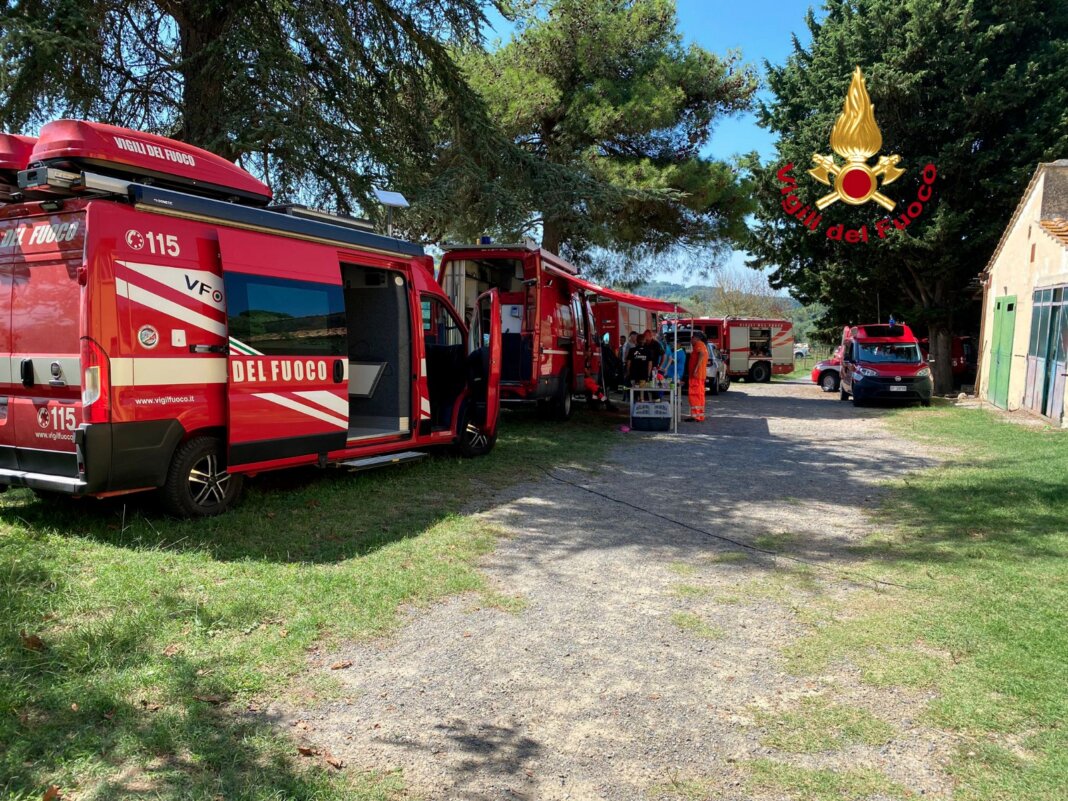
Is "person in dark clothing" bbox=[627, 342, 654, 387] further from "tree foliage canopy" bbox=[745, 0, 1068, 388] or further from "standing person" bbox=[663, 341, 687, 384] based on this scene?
"tree foliage canopy" bbox=[745, 0, 1068, 388]

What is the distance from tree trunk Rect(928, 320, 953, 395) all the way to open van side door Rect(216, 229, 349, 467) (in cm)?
2257

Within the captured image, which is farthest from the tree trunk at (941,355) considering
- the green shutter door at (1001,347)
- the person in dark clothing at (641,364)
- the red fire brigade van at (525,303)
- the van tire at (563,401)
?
the red fire brigade van at (525,303)

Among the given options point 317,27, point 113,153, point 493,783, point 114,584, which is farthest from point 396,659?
point 317,27

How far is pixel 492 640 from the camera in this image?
4367 mm

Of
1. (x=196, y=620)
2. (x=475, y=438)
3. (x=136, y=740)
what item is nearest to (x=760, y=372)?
(x=475, y=438)

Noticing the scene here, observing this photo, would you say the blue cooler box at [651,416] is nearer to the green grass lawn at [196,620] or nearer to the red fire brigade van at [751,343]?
the green grass lawn at [196,620]

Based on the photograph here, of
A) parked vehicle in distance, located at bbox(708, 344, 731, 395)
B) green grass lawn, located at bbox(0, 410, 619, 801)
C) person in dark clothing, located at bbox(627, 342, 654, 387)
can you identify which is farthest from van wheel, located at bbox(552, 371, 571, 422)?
parked vehicle in distance, located at bbox(708, 344, 731, 395)

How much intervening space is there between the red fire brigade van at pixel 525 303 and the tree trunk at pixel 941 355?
51.9 ft

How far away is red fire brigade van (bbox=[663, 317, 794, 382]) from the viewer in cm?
3200

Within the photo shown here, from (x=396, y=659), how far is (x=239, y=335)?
359 centimetres

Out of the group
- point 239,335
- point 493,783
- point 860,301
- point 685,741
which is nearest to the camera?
point 493,783

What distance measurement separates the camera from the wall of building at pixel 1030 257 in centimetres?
1585

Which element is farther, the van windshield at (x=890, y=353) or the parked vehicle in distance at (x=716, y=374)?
the parked vehicle in distance at (x=716, y=374)

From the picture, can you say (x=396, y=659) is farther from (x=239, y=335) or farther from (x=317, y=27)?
(x=317, y=27)
